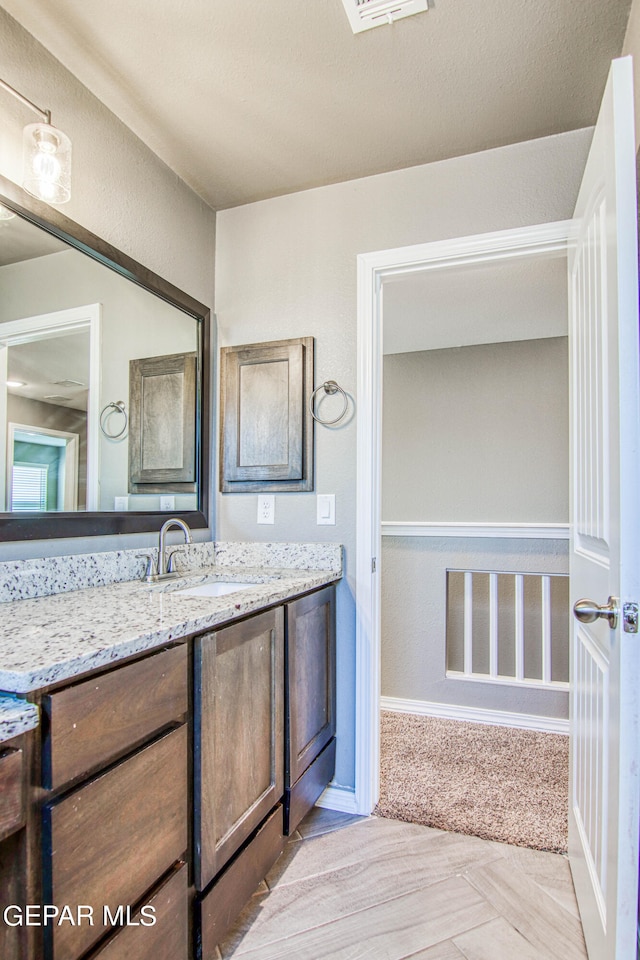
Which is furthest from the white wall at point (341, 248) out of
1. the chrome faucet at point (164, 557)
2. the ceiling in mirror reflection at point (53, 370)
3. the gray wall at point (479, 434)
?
the gray wall at point (479, 434)

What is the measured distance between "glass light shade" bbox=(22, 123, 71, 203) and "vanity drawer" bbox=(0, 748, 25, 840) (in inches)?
53.7

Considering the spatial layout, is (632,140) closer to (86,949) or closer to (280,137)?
(280,137)

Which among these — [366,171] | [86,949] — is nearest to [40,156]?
[366,171]

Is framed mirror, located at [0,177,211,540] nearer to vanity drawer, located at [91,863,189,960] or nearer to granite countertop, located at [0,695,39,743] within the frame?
granite countertop, located at [0,695,39,743]

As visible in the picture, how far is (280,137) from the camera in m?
1.84

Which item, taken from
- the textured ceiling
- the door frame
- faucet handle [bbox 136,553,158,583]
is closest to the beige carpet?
the door frame

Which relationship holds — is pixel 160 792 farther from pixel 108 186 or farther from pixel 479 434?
pixel 479 434

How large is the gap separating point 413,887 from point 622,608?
3.87 feet

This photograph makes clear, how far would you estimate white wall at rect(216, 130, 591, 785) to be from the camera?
186 centimetres

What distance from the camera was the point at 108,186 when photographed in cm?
171

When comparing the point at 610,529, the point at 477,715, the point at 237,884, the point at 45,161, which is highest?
the point at 45,161

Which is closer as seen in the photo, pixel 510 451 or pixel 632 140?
pixel 632 140

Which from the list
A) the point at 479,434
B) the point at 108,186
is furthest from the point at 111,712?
the point at 479,434

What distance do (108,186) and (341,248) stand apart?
86 cm
